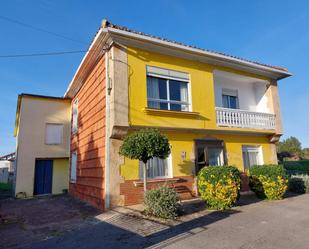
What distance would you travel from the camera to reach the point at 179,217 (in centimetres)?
718

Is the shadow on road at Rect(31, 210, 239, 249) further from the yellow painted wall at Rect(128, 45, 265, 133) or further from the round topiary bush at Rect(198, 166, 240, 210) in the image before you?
the yellow painted wall at Rect(128, 45, 265, 133)

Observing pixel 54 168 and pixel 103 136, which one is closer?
pixel 103 136

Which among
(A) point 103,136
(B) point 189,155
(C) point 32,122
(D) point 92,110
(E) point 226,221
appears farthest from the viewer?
(C) point 32,122

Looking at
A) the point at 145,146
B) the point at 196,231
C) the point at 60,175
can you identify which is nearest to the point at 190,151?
the point at 145,146

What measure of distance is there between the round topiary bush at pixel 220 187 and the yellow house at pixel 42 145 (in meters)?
11.5

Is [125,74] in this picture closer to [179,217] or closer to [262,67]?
[179,217]

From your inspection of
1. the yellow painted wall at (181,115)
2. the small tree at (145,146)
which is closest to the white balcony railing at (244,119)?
the yellow painted wall at (181,115)

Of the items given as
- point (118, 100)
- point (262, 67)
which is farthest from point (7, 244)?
point (262, 67)

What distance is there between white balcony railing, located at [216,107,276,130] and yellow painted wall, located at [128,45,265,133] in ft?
1.80

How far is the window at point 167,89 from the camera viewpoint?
10164 mm

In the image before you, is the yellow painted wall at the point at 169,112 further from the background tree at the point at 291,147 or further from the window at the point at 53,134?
the background tree at the point at 291,147

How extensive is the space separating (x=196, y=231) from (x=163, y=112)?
519 cm

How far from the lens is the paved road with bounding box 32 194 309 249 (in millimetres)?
5133

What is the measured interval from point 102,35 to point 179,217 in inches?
278
